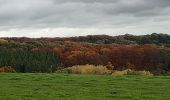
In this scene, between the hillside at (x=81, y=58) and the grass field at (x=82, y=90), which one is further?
the hillside at (x=81, y=58)

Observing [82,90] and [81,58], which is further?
[81,58]

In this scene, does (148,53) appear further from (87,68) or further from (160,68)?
(87,68)

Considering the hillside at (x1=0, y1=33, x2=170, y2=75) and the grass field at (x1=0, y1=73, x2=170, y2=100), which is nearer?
the grass field at (x1=0, y1=73, x2=170, y2=100)

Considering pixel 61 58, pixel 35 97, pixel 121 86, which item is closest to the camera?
pixel 35 97

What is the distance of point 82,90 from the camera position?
24516 mm

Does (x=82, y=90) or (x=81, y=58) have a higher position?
(x=82, y=90)

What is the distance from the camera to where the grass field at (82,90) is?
2115 cm

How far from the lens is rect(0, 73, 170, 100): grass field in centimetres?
2115

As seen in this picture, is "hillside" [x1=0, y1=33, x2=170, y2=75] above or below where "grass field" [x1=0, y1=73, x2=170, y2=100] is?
below

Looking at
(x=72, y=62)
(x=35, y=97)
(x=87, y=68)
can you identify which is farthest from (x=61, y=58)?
(x=35, y=97)

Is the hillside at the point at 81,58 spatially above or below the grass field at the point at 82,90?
below

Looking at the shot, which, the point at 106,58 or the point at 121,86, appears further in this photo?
the point at 106,58

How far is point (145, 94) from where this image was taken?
2269 centimetres

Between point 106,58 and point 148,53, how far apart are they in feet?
43.5
